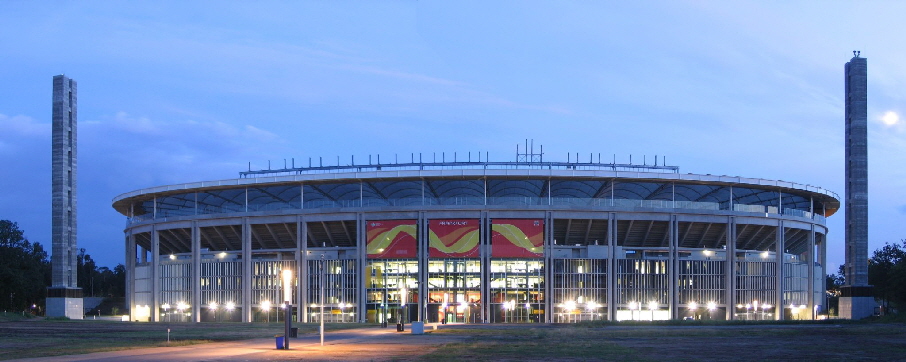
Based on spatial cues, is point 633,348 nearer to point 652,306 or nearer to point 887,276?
point 652,306

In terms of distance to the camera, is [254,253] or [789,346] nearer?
[789,346]

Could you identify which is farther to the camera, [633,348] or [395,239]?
[395,239]

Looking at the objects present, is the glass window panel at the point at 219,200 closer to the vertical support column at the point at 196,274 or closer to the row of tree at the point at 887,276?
the vertical support column at the point at 196,274

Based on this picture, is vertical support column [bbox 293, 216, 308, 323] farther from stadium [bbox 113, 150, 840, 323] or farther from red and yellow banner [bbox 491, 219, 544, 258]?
red and yellow banner [bbox 491, 219, 544, 258]

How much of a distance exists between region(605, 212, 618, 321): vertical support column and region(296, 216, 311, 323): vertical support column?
A: 111 feet

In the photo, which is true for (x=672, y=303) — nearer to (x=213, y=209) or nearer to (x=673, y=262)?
(x=673, y=262)

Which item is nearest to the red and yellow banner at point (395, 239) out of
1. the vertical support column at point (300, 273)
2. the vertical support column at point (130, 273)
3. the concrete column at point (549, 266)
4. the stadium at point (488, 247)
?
the stadium at point (488, 247)

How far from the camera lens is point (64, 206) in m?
112

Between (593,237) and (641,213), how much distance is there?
692cm

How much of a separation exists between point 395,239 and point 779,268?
44.9m

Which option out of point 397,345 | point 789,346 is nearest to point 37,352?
point 397,345

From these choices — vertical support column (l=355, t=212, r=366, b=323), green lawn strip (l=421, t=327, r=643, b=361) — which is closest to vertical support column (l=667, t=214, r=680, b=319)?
vertical support column (l=355, t=212, r=366, b=323)

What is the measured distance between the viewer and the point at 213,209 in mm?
110312

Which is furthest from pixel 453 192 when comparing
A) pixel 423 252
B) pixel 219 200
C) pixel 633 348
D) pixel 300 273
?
pixel 633 348
